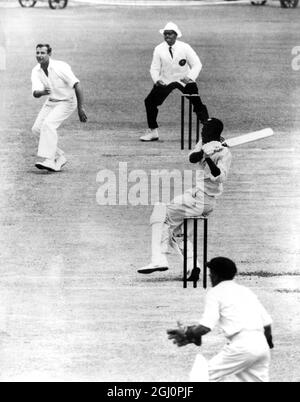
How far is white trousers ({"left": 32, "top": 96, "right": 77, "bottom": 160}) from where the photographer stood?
18.4 m

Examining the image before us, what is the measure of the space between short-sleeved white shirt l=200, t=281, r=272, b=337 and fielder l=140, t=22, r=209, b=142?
11.7m

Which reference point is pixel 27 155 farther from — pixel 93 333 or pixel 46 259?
pixel 93 333

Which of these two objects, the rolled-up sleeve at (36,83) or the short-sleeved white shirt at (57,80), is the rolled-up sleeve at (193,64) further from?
the rolled-up sleeve at (36,83)

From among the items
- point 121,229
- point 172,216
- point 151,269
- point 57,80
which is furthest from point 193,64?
point 151,269

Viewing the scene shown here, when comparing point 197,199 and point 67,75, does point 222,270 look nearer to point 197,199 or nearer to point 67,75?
point 197,199

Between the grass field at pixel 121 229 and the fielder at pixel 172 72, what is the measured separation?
624 mm

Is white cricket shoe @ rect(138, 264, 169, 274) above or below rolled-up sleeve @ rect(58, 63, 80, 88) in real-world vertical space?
below

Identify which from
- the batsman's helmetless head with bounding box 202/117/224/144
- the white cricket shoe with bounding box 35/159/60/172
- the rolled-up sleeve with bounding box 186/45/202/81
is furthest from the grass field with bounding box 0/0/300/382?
the batsman's helmetless head with bounding box 202/117/224/144

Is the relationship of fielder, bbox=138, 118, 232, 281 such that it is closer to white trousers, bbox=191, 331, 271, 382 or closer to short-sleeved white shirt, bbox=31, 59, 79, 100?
white trousers, bbox=191, 331, 271, 382

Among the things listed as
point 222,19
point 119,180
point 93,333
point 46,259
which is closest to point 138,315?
point 93,333

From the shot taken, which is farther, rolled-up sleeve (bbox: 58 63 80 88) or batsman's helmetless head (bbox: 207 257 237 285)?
rolled-up sleeve (bbox: 58 63 80 88)

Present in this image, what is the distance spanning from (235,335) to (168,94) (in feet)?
40.2

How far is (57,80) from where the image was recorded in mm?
18297
